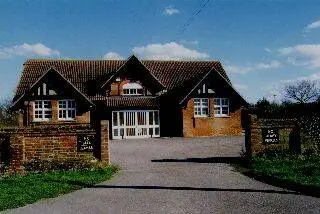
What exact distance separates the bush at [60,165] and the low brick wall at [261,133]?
5.64m

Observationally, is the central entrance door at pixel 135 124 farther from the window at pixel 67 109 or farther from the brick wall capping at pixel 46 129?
the brick wall capping at pixel 46 129

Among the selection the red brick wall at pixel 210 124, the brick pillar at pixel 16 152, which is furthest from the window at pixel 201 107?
the brick pillar at pixel 16 152

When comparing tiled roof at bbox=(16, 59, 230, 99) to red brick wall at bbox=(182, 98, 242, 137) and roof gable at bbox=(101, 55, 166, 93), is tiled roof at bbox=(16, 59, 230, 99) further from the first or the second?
red brick wall at bbox=(182, 98, 242, 137)

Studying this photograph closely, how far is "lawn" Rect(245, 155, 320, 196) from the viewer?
33.5 feet

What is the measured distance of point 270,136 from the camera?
1541 centimetres

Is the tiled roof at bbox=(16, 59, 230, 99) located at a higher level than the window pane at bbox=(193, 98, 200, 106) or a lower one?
higher

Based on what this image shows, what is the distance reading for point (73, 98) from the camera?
30.6 m

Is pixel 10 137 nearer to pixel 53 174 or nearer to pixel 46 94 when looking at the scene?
pixel 53 174

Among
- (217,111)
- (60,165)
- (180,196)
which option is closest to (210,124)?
Answer: (217,111)

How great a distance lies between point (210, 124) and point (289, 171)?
763 inches

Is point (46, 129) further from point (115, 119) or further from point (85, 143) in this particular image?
point (115, 119)

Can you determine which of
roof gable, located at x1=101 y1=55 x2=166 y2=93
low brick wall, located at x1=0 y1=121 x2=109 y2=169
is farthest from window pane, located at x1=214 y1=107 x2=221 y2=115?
low brick wall, located at x1=0 y1=121 x2=109 y2=169

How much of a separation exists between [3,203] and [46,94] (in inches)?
885

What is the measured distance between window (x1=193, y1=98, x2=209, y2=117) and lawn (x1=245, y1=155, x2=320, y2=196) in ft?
54.2
